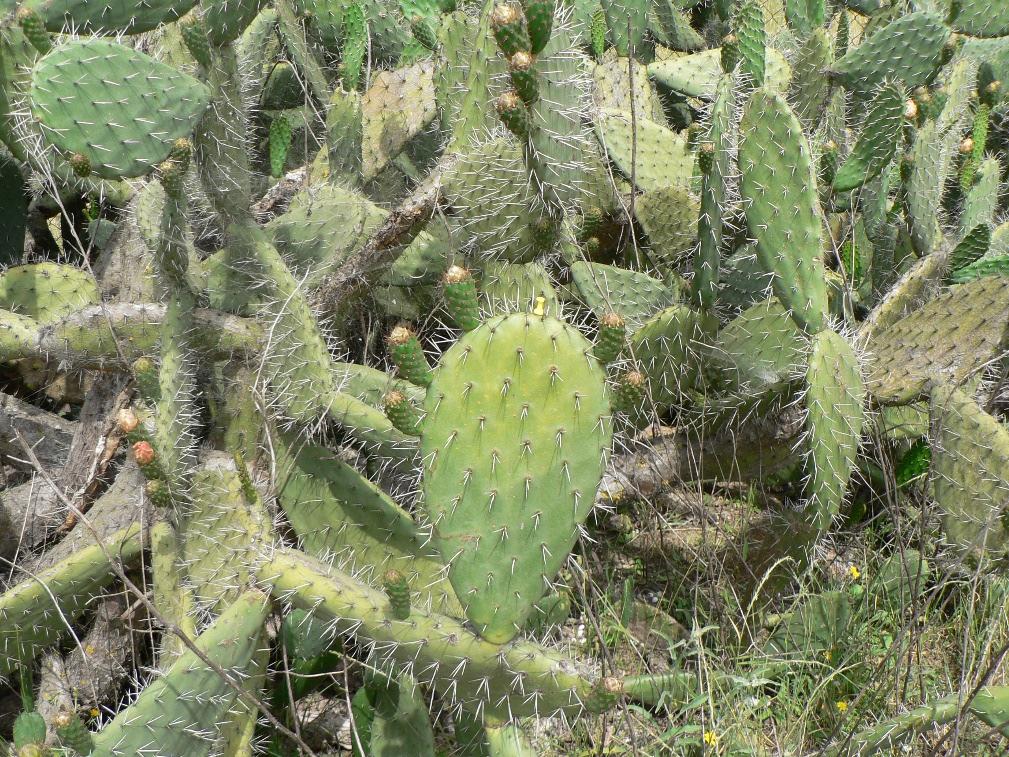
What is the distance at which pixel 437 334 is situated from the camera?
2.66 m

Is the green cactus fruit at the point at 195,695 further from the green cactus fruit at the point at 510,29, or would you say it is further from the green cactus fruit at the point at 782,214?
the green cactus fruit at the point at 782,214

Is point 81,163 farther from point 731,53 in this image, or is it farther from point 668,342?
point 731,53

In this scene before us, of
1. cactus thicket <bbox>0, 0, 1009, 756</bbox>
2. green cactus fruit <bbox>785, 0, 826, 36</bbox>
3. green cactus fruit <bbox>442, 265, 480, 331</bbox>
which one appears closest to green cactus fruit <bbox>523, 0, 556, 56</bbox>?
cactus thicket <bbox>0, 0, 1009, 756</bbox>

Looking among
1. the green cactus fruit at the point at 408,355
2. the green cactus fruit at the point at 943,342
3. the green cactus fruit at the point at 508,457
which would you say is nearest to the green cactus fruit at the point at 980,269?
the green cactus fruit at the point at 943,342

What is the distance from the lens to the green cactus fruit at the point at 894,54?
106 inches

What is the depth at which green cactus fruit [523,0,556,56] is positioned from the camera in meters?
1.52

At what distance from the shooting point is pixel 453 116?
90.8 inches

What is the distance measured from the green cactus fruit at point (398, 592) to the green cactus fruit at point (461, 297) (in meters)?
0.43

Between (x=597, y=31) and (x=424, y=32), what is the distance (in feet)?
1.86

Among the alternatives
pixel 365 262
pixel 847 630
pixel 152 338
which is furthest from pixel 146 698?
pixel 847 630

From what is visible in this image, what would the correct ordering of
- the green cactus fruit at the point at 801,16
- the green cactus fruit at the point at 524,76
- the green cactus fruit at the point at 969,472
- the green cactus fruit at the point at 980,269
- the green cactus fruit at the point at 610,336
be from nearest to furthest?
the green cactus fruit at the point at 610,336 → the green cactus fruit at the point at 524,76 → the green cactus fruit at the point at 969,472 → the green cactus fruit at the point at 980,269 → the green cactus fruit at the point at 801,16

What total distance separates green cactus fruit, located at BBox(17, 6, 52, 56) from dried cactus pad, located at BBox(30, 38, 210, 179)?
0.12 meters

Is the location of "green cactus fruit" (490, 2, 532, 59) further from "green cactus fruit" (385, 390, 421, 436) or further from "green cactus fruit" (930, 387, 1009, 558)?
"green cactus fruit" (930, 387, 1009, 558)

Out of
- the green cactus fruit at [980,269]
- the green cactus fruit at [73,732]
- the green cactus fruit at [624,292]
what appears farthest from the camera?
the green cactus fruit at [980,269]
